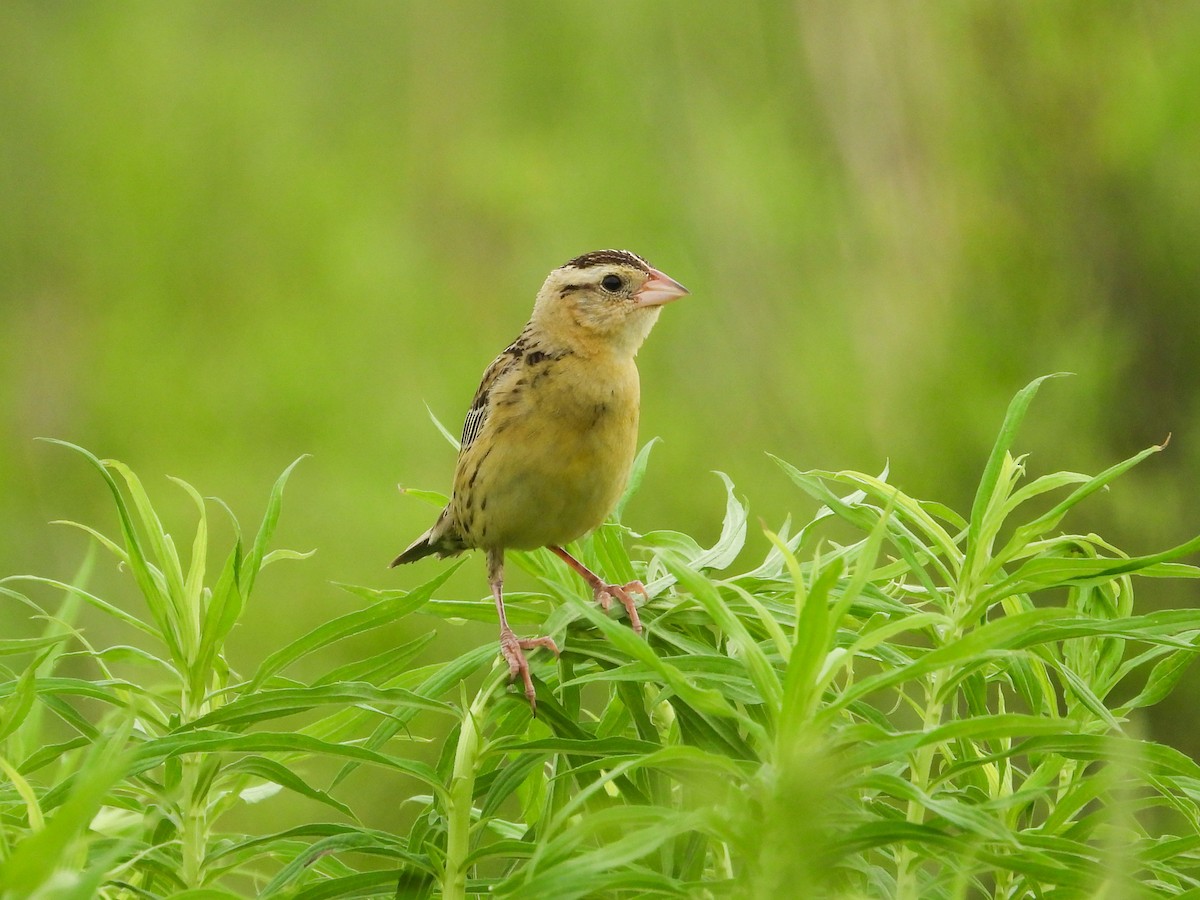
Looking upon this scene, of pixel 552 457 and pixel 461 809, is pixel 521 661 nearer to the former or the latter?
pixel 461 809

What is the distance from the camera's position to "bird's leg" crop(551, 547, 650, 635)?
1702 mm

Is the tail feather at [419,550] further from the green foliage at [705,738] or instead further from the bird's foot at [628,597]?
the green foliage at [705,738]

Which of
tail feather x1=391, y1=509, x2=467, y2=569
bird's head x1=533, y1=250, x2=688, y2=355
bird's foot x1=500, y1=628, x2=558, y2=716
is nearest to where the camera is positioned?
bird's foot x1=500, y1=628, x2=558, y2=716

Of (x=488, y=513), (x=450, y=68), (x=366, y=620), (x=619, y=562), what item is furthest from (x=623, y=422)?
(x=450, y=68)

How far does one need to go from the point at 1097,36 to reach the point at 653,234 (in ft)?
16.9

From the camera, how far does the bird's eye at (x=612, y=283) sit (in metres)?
3.30

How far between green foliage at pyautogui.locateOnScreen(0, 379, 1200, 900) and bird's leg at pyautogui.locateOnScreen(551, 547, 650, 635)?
4cm

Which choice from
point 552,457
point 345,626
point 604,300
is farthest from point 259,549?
point 604,300

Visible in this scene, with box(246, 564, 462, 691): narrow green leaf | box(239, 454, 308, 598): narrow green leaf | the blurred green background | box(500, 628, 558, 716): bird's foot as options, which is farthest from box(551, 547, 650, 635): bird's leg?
the blurred green background

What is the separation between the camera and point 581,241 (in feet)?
35.2

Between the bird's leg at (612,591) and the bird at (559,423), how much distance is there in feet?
0.05

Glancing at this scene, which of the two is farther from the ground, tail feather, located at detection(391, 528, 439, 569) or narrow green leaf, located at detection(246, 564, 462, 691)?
tail feather, located at detection(391, 528, 439, 569)

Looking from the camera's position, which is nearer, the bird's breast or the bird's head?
the bird's breast

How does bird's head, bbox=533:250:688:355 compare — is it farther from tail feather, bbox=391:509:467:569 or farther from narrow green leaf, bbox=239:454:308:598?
narrow green leaf, bbox=239:454:308:598
